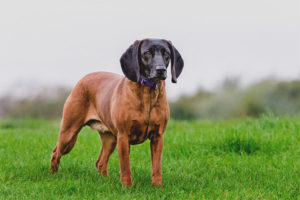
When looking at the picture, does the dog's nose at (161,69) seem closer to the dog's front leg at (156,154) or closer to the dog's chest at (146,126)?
the dog's chest at (146,126)

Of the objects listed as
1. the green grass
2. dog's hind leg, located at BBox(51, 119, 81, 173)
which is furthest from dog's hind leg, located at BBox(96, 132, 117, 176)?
dog's hind leg, located at BBox(51, 119, 81, 173)

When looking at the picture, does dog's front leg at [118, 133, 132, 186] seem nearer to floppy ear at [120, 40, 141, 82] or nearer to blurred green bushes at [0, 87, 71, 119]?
floppy ear at [120, 40, 141, 82]

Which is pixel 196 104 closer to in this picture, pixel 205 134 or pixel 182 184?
pixel 205 134

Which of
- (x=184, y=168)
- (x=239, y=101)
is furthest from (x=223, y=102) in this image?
(x=184, y=168)

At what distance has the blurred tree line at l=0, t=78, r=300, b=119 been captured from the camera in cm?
A: 1805

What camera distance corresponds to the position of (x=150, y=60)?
4309 mm

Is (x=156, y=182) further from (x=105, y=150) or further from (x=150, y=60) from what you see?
(x=150, y=60)

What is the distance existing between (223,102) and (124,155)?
1494cm

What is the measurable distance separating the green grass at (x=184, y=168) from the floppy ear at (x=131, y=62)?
1265mm

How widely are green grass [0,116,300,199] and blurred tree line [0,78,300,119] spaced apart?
10.1 meters

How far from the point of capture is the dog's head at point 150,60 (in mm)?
4196

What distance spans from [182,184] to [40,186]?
1.67 m

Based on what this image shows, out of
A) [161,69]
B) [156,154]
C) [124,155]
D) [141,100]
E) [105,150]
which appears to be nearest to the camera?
[161,69]

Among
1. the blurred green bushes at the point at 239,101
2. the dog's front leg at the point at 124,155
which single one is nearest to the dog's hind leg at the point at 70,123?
the dog's front leg at the point at 124,155
